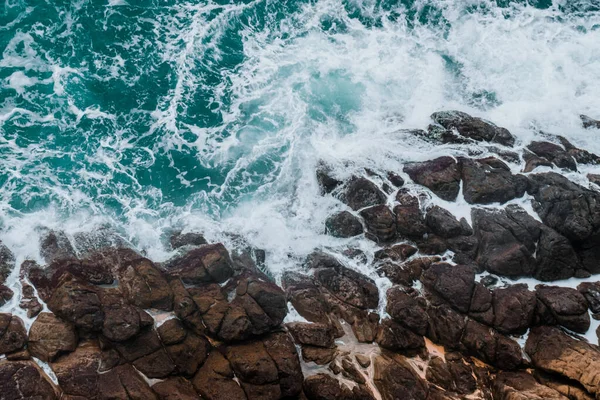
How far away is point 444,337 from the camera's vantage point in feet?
80.8

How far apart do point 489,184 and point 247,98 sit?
62.7ft

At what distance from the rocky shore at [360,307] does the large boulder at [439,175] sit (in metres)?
0.10

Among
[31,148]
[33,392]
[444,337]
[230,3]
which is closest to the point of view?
[33,392]

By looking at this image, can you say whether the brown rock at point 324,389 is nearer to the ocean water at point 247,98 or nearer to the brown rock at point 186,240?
A: the ocean water at point 247,98

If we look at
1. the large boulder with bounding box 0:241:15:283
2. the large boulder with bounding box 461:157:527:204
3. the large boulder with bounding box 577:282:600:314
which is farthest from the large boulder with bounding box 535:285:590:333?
the large boulder with bounding box 0:241:15:283

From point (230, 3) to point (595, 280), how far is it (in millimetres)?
35603

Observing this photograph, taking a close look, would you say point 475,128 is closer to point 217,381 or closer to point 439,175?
point 439,175

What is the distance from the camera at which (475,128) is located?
32.6m

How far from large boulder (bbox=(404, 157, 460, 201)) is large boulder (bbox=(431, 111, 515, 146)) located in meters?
3.26

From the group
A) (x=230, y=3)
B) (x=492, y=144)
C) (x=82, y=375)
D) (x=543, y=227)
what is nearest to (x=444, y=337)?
(x=543, y=227)

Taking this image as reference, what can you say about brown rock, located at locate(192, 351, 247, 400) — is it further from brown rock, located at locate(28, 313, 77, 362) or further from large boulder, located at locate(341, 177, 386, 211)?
large boulder, located at locate(341, 177, 386, 211)

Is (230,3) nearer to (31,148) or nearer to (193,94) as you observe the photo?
(193,94)

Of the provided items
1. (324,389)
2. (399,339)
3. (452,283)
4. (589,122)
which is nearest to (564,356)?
(452,283)

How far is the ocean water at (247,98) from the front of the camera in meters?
30.2
